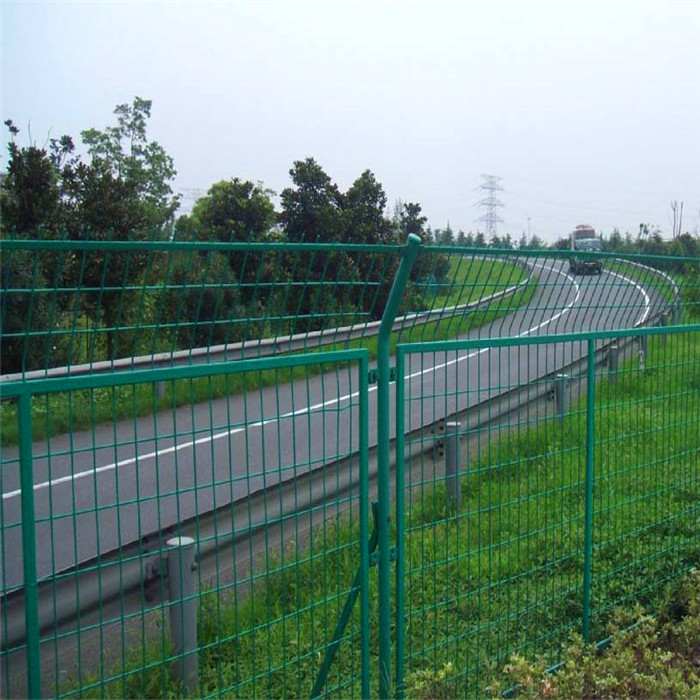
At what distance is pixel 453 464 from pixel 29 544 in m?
2.02

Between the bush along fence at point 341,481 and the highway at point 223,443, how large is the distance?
39 mm

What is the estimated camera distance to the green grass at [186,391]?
271 centimetres

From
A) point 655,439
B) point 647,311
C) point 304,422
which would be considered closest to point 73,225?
point 304,422

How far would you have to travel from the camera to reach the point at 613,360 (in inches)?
199

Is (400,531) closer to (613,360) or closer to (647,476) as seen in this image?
(613,360)

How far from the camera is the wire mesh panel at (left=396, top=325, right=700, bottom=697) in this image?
12.4ft

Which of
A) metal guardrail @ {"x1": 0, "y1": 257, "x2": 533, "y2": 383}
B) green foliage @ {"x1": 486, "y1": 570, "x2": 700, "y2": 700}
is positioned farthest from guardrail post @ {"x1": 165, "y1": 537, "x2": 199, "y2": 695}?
green foliage @ {"x1": 486, "y1": 570, "x2": 700, "y2": 700}

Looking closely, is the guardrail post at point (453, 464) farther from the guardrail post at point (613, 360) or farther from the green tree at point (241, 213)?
the green tree at point (241, 213)

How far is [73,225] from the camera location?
1245 cm

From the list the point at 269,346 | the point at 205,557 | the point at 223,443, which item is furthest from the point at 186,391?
the point at 223,443

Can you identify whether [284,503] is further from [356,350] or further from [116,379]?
[116,379]

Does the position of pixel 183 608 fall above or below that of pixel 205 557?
below

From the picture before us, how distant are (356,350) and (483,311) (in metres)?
0.99

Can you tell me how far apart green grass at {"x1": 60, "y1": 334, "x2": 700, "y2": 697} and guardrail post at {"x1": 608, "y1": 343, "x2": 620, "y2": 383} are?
8cm
